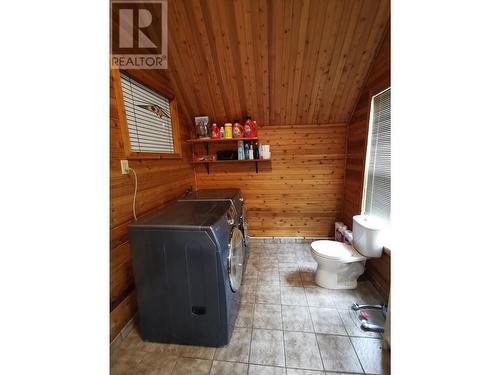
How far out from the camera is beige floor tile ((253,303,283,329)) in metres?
1.60

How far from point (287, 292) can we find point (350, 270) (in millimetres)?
654

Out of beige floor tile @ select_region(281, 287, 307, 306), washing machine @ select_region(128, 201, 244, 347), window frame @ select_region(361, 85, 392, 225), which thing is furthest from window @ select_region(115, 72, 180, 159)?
window frame @ select_region(361, 85, 392, 225)

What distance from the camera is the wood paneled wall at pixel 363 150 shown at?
1831 mm

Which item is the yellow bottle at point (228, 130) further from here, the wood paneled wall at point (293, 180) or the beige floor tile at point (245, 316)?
the beige floor tile at point (245, 316)

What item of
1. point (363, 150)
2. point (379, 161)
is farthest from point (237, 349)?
point (363, 150)

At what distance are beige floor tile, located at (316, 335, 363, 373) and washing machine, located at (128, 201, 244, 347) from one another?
665 millimetres

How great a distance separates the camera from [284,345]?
143cm

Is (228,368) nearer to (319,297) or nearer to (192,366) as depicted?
(192,366)

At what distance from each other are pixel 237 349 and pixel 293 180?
2.12 m

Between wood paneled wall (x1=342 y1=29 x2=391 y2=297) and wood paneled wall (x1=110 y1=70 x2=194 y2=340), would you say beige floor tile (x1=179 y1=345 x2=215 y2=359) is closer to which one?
wood paneled wall (x1=110 y1=70 x2=194 y2=340)
